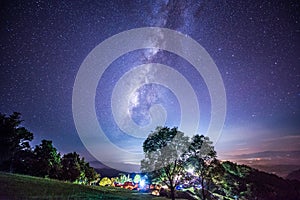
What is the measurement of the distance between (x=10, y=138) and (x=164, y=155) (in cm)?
4839

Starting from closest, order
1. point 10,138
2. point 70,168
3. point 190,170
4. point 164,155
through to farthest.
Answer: point 164,155
point 190,170
point 10,138
point 70,168

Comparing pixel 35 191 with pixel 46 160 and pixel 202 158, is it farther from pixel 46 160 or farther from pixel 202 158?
pixel 46 160

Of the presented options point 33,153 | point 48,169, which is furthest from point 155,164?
point 33,153

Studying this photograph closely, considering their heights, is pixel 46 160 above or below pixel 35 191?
above

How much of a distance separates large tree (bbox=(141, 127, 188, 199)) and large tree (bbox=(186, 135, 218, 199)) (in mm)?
3356

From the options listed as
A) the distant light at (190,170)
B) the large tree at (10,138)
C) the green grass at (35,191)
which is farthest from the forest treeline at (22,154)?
the distant light at (190,170)

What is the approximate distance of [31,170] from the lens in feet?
213

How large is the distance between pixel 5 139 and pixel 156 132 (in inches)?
1856

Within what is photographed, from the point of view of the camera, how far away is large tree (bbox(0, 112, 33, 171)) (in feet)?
203

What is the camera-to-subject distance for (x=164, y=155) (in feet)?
140

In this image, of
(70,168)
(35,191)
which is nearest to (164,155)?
(35,191)

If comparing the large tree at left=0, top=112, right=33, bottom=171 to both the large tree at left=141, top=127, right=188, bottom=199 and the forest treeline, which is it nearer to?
the forest treeline

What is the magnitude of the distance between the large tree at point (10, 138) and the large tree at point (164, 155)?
43.2m

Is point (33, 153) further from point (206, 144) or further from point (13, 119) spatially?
point (206, 144)
